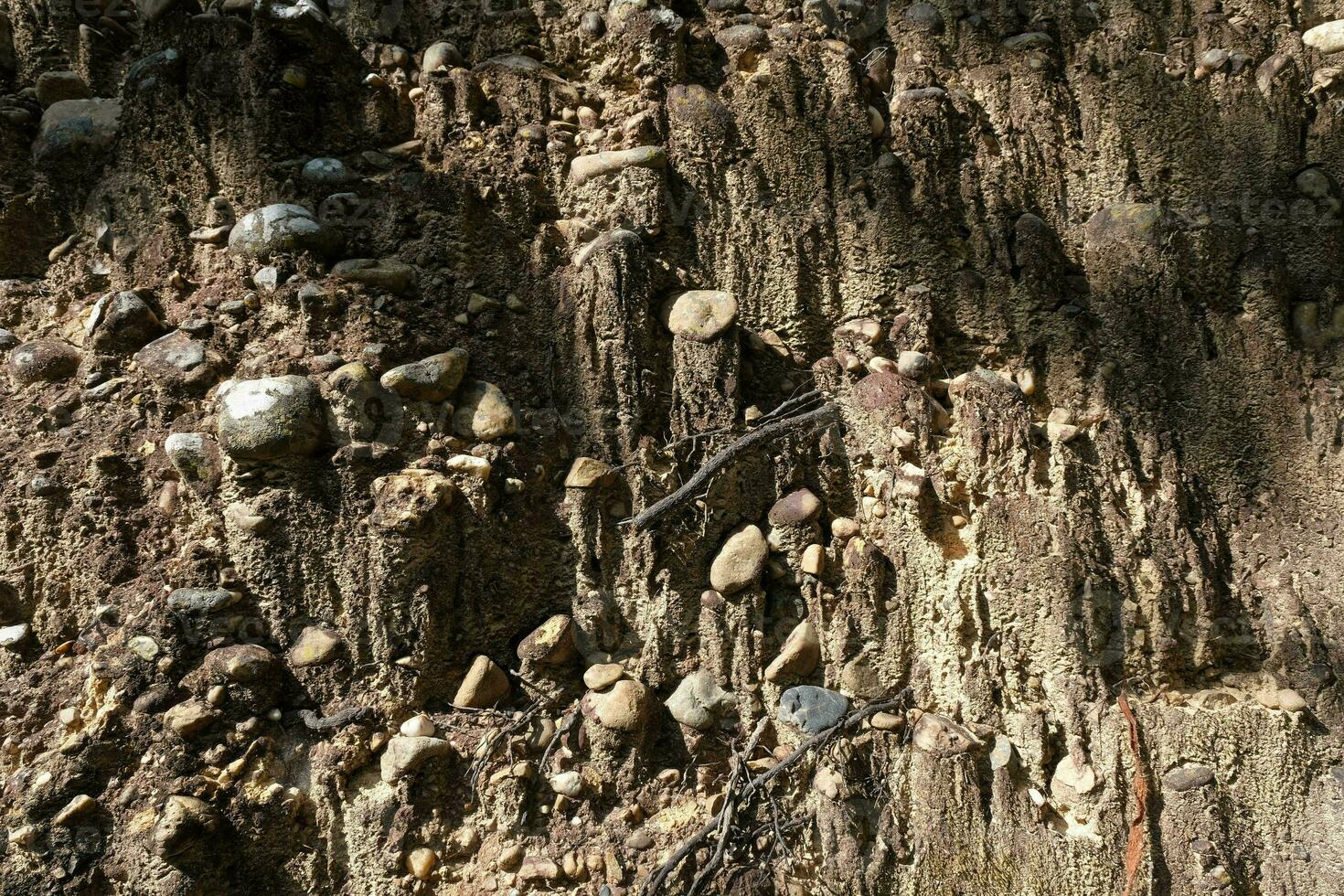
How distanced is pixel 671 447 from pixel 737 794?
2.64 ft

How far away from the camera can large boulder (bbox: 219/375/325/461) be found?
1.66 metres

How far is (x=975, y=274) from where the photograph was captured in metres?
2.06

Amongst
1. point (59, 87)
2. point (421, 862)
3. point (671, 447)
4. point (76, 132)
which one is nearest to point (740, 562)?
point (671, 447)

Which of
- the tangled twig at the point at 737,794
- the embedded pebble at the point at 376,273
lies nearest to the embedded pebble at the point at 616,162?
the embedded pebble at the point at 376,273

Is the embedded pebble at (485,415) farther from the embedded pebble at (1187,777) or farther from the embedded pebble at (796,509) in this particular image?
the embedded pebble at (1187,777)

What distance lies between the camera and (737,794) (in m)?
1.70

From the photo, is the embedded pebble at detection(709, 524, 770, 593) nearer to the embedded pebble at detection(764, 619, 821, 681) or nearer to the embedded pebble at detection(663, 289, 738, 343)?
the embedded pebble at detection(764, 619, 821, 681)

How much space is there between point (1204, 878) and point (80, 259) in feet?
9.97

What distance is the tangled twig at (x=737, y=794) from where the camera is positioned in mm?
1626

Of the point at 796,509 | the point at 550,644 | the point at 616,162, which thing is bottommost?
the point at 550,644

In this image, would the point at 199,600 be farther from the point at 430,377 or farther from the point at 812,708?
the point at 812,708

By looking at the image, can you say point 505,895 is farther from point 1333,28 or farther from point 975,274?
point 1333,28

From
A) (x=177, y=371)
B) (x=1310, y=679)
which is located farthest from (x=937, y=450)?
(x=177, y=371)

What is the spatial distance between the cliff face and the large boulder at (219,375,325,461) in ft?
0.04
